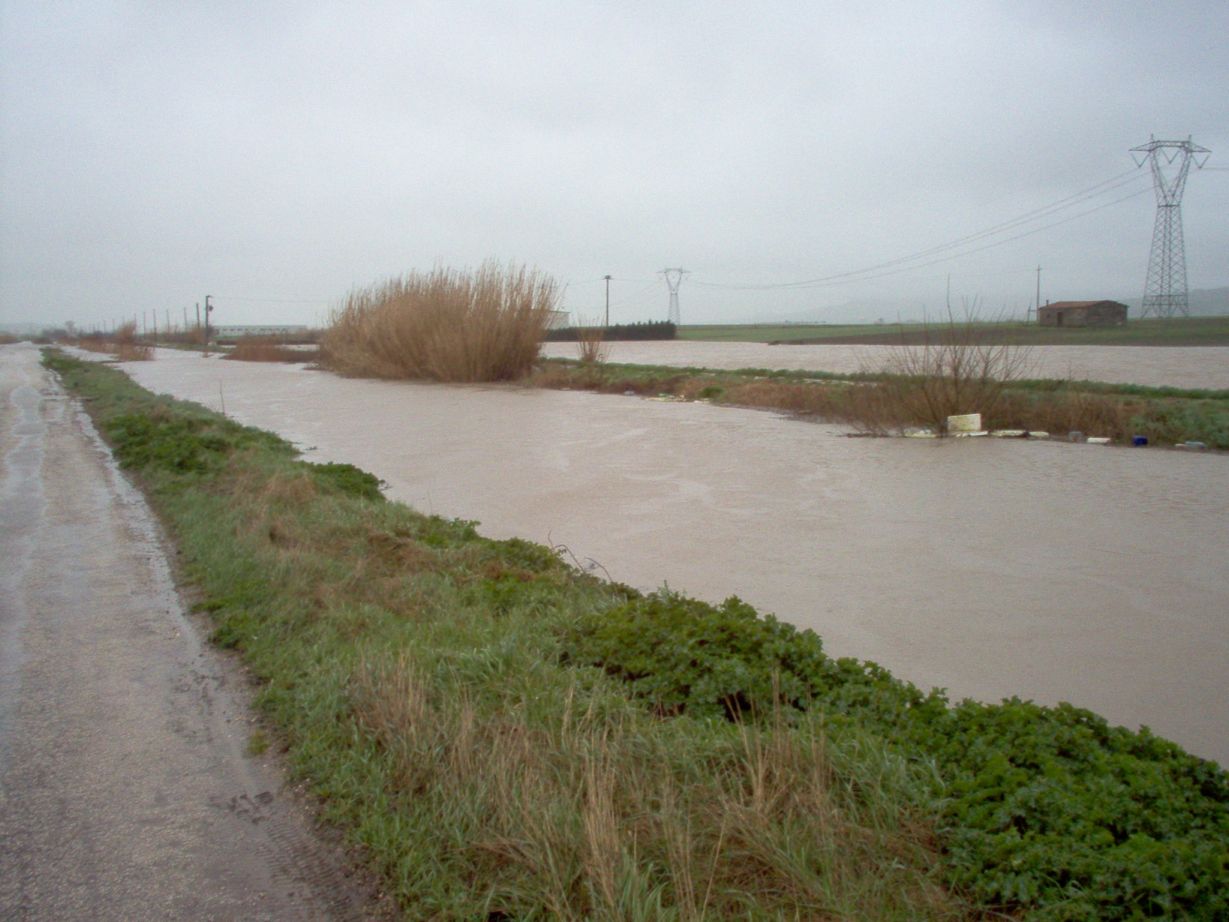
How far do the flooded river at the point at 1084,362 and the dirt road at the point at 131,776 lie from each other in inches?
663

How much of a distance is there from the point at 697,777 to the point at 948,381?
15428mm

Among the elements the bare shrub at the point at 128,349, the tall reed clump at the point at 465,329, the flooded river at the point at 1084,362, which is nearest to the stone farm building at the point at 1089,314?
the flooded river at the point at 1084,362

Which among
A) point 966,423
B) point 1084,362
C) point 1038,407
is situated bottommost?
point 966,423

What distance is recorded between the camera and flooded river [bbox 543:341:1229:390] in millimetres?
24844

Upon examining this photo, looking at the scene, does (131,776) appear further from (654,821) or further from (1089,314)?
(1089,314)

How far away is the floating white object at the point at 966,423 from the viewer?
1773 centimetres

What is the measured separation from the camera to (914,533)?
396 inches

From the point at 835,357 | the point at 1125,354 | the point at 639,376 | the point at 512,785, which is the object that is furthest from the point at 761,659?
the point at 835,357

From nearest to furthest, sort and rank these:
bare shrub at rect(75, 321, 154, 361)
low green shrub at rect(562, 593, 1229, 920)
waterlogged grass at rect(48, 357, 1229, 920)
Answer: low green shrub at rect(562, 593, 1229, 920)
waterlogged grass at rect(48, 357, 1229, 920)
bare shrub at rect(75, 321, 154, 361)

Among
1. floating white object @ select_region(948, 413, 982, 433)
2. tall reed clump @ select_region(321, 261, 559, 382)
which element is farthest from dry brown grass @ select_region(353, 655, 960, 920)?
tall reed clump @ select_region(321, 261, 559, 382)

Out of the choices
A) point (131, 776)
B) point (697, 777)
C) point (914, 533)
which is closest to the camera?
point (697, 777)

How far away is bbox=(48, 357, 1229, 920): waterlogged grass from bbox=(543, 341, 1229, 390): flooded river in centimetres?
1628

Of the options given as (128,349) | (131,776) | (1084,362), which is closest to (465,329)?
(1084,362)

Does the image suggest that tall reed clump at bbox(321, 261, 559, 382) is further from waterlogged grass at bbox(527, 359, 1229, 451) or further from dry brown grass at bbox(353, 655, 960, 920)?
dry brown grass at bbox(353, 655, 960, 920)
